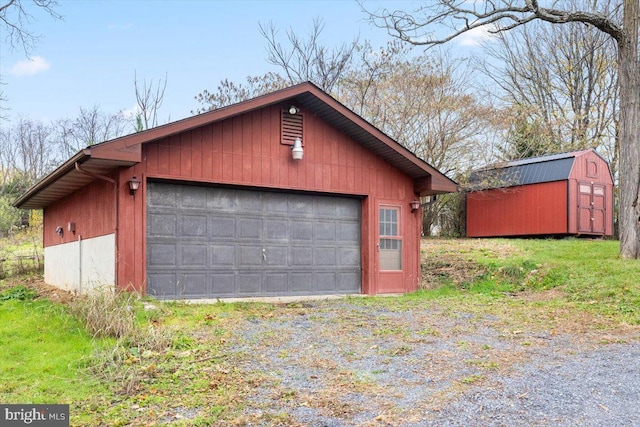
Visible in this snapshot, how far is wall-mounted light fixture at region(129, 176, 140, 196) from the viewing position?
787cm

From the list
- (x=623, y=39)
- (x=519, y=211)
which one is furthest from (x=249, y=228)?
(x=519, y=211)

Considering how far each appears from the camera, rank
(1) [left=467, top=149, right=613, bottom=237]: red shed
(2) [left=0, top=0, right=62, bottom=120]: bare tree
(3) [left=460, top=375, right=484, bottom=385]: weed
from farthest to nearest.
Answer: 1. (1) [left=467, top=149, right=613, bottom=237]: red shed
2. (2) [left=0, top=0, right=62, bottom=120]: bare tree
3. (3) [left=460, top=375, right=484, bottom=385]: weed

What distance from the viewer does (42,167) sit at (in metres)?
27.9

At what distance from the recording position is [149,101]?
24.9 m

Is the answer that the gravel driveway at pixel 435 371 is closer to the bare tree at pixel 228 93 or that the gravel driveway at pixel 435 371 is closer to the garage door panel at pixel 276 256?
the garage door panel at pixel 276 256

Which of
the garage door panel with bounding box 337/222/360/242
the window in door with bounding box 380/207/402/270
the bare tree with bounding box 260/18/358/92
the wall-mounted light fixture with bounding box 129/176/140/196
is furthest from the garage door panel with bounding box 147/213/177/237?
the bare tree with bounding box 260/18/358/92

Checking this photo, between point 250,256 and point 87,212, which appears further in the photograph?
point 87,212

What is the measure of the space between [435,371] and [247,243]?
16.8 ft

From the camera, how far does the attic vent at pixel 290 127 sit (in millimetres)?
9453

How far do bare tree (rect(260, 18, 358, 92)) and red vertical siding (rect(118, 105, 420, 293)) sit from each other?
11739 millimetres

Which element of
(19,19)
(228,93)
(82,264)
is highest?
(228,93)

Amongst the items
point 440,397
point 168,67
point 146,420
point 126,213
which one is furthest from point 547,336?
point 168,67

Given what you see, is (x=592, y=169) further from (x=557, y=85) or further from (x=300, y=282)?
(x=300, y=282)

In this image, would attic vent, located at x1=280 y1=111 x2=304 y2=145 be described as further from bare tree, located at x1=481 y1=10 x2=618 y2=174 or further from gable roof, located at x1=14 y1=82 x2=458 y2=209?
bare tree, located at x1=481 y1=10 x2=618 y2=174
